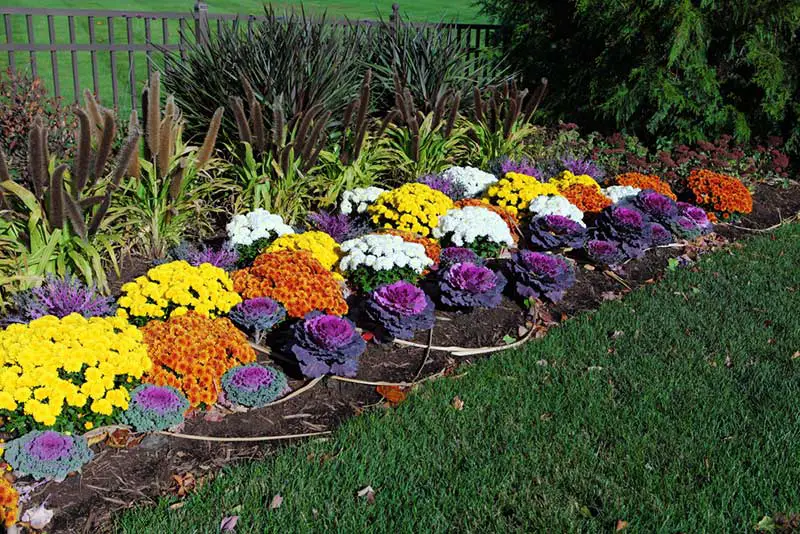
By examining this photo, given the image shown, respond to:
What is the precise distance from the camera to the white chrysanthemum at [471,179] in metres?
6.75

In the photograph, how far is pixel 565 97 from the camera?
34.2 ft

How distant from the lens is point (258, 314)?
4059 millimetres

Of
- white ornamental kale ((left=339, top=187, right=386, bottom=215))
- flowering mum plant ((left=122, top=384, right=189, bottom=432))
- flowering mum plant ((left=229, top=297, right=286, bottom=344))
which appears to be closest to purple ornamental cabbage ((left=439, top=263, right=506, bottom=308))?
flowering mum plant ((left=229, top=297, right=286, bottom=344))

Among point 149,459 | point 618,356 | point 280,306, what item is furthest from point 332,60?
point 149,459

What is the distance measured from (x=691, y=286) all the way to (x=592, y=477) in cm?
281

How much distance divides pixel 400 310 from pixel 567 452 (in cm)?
121

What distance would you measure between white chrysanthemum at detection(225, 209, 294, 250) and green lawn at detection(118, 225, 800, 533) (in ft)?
5.85

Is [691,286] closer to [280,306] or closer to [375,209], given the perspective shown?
[375,209]

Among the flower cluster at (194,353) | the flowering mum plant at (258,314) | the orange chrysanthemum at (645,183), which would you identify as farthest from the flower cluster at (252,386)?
the orange chrysanthemum at (645,183)

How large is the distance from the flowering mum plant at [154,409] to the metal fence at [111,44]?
306cm

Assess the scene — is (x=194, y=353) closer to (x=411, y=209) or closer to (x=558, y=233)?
(x=411, y=209)

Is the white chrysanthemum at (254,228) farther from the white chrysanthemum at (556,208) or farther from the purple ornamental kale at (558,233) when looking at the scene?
the white chrysanthemum at (556,208)

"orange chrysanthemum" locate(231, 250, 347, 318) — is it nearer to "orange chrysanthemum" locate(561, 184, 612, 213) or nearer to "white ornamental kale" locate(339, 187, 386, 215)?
"white ornamental kale" locate(339, 187, 386, 215)

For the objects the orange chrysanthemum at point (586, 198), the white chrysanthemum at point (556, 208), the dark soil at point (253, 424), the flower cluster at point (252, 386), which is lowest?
the dark soil at point (253, 424)
